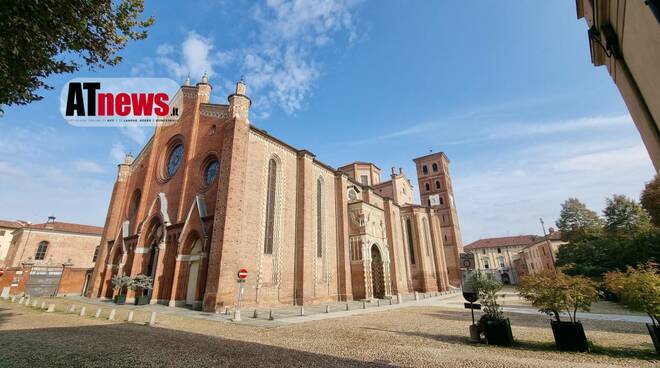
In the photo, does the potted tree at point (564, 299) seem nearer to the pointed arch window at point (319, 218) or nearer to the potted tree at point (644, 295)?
the potted tree at point (644, 295)

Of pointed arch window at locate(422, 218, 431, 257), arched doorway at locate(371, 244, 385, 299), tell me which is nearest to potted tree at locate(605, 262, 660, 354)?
arched doorway at locate(371, 244, 385, 299)

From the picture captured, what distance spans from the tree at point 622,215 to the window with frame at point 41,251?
77033 mm

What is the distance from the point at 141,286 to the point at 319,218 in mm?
14612

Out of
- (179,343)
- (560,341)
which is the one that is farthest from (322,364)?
(560,341)

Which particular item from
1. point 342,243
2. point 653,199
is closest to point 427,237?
point 342,243

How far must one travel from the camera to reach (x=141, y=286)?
1962 cm

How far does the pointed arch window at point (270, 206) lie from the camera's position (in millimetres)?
20047

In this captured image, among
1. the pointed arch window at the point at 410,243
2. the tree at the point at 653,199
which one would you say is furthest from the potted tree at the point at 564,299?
the pointed arch window at the point at 410,243

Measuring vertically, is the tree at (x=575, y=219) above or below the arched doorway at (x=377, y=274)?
above

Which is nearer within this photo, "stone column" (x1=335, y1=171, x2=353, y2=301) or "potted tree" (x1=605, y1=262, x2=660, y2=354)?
"potted tree" (x1=605, y1=262, x2=660, y2=354)

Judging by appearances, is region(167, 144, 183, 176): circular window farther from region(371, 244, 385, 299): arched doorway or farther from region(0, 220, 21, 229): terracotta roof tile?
region(0, 220, 21, 229): terracotta roof tile

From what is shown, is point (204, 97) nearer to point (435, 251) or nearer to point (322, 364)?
point (322, 364)

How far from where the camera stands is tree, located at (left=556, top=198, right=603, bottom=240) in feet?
125

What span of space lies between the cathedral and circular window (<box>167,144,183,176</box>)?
15cm
